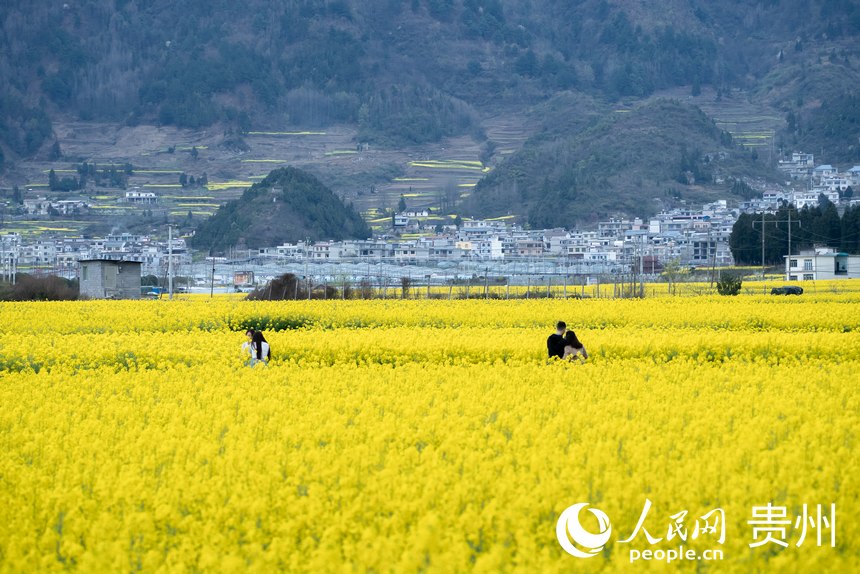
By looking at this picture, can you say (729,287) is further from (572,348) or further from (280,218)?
Result: (280,218)

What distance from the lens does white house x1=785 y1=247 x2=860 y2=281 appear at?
63.7 meters

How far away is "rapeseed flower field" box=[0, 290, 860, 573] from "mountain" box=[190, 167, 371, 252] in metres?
110

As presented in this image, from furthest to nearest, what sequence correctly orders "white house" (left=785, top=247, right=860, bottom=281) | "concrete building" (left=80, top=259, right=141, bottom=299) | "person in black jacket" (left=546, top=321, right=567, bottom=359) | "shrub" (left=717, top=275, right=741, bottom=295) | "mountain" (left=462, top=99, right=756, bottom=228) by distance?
1. "mountain" (left=462, top=99, right=756, bottom=228)
2. "white house" (left=785, top=247, right=860, bottom=281)
3. "concrete building" (left=80, top=259, right=141, bottom=299)
4. "shrub" (left=717, top=275, right=741, bottom=295)
5. "person in black jacket" (left=546, top=321, right=567, bottom=359)

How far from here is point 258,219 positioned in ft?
428

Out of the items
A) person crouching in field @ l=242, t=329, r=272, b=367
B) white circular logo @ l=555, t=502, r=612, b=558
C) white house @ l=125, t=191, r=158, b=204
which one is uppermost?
white house @ l=125, t=191, r=158, b=204

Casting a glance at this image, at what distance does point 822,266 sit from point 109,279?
1445 inches

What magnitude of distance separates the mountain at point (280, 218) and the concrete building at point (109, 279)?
77.4 m

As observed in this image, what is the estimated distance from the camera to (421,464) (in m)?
9.52

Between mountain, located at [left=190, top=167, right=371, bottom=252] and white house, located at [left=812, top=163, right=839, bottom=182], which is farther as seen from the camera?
white house, located at [left=812, top=163, right=839, bottom=182]

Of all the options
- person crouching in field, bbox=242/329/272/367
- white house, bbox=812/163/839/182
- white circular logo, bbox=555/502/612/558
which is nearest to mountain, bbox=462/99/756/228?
white house, bbox=812/163/839/182

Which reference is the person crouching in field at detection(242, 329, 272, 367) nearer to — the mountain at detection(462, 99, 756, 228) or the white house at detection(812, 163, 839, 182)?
the mountain at detection(462, 99, 756, 228)

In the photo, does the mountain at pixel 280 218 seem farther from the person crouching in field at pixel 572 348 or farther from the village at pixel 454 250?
the person crouching in field at pixel 572 348

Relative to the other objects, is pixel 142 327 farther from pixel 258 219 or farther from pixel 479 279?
pixel 258 219

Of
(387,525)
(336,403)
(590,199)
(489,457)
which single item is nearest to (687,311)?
(336,403)
